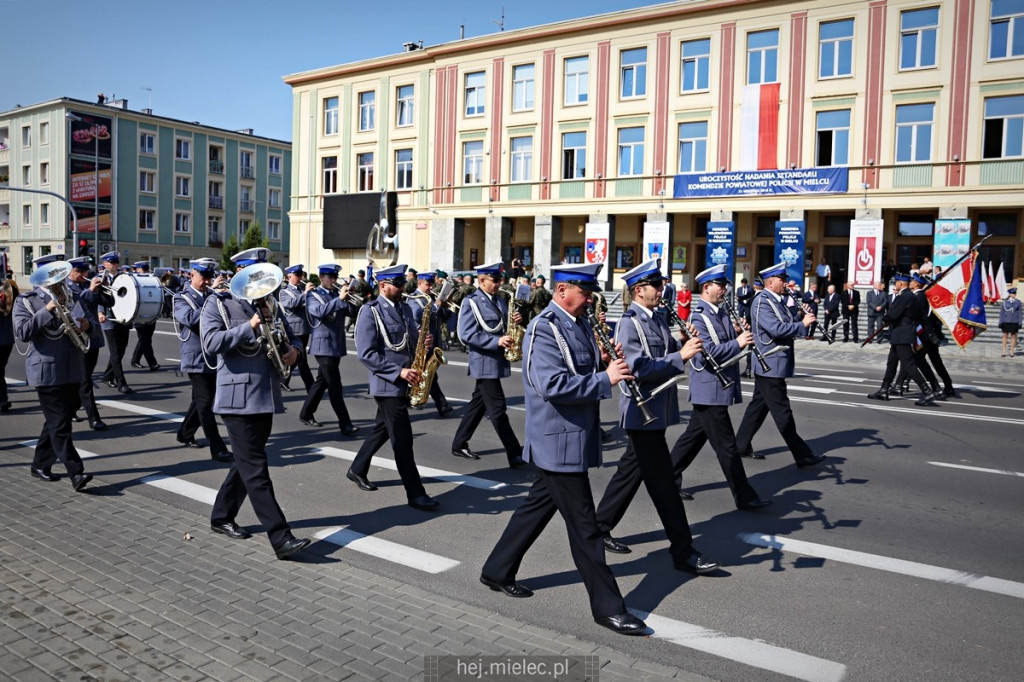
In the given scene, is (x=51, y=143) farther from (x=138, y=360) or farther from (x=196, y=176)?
(x=138, y=360)

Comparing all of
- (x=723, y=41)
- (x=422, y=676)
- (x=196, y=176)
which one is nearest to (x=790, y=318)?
(x=422, y=676)

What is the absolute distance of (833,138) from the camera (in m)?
30.7

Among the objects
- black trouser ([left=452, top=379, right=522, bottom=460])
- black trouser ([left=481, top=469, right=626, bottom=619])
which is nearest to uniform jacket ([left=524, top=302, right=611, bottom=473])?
black trouser ([left=481, top=469, right=626, bottom=619])

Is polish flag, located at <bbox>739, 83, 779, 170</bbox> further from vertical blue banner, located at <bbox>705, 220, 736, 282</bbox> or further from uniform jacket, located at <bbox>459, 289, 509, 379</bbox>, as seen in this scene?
uniform jacket, located at <bbox>459, 289, 509, 379</bbox>

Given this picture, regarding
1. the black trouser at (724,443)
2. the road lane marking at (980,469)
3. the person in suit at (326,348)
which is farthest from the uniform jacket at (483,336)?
the road lane marking at (980,469)

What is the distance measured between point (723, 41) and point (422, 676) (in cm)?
3221

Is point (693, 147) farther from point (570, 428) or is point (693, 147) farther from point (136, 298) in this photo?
point (570, 428)

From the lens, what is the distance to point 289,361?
238 inches

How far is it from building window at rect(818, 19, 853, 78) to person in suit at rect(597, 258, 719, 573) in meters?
28.3

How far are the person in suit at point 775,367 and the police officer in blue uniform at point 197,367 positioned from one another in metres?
5.51

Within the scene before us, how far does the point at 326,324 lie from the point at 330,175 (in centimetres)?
3587

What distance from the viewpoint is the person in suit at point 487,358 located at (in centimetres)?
848

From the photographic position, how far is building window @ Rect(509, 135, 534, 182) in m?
37.5

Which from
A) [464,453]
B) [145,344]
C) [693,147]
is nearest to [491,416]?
[464,453]
